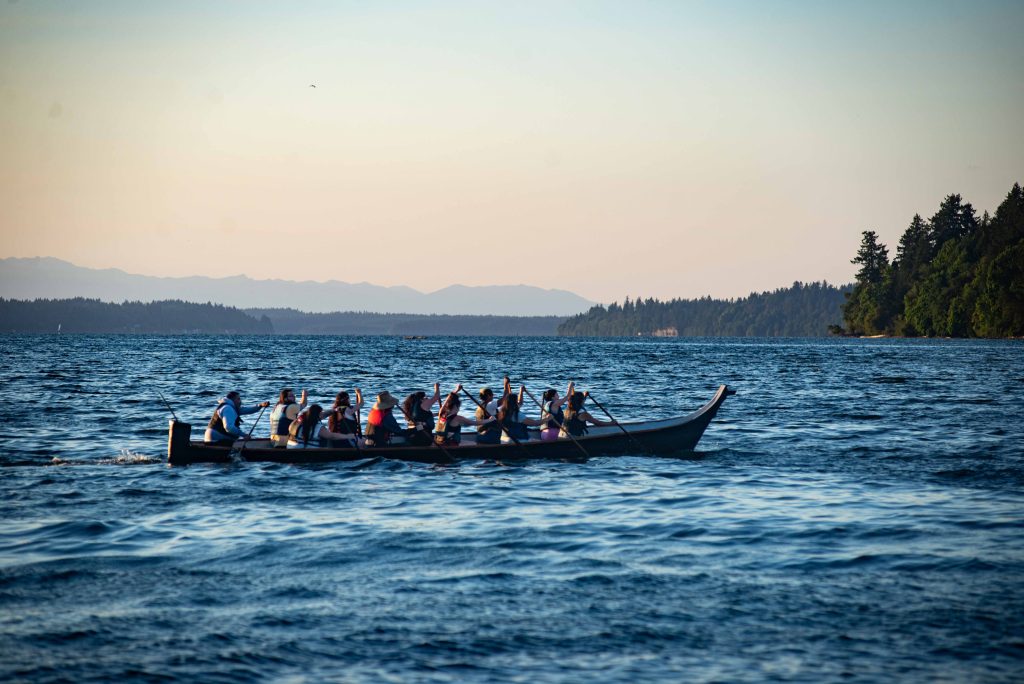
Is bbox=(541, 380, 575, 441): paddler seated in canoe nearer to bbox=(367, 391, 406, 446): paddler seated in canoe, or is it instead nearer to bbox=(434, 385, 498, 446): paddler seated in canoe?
bbox=(434, 385, 498, 446): paddler seated in canoe

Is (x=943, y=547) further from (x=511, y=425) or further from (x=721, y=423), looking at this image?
(x=721, y=423)

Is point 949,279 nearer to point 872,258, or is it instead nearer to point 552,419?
point 872,258

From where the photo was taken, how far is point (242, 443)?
24.2m

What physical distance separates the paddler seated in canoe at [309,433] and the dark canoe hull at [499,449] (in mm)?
255

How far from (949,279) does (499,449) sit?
5199 inches

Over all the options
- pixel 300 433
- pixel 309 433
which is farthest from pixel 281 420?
pixel 309 433

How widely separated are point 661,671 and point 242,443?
1612 centimetres

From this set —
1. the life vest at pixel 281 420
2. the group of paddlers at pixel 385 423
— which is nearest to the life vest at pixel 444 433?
the group of paddlers at pixel 385 423

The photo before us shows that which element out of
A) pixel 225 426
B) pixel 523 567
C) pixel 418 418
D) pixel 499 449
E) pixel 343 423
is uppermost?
pixel 418 418

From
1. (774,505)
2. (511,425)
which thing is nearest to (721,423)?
(511,425)

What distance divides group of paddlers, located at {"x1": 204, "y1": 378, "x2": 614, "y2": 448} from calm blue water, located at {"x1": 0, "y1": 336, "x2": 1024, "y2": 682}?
33.5 inches

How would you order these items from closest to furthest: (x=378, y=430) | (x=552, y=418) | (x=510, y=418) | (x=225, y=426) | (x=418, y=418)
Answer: (x=225, y=426)
(x=378, y=430)
(x=418, y=418)
(x=510, y=418)
(x=552, y=418)

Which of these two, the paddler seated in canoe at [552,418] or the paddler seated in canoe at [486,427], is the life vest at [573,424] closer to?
the paddler seated in canoe at [552,418]

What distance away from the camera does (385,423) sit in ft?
81.2
